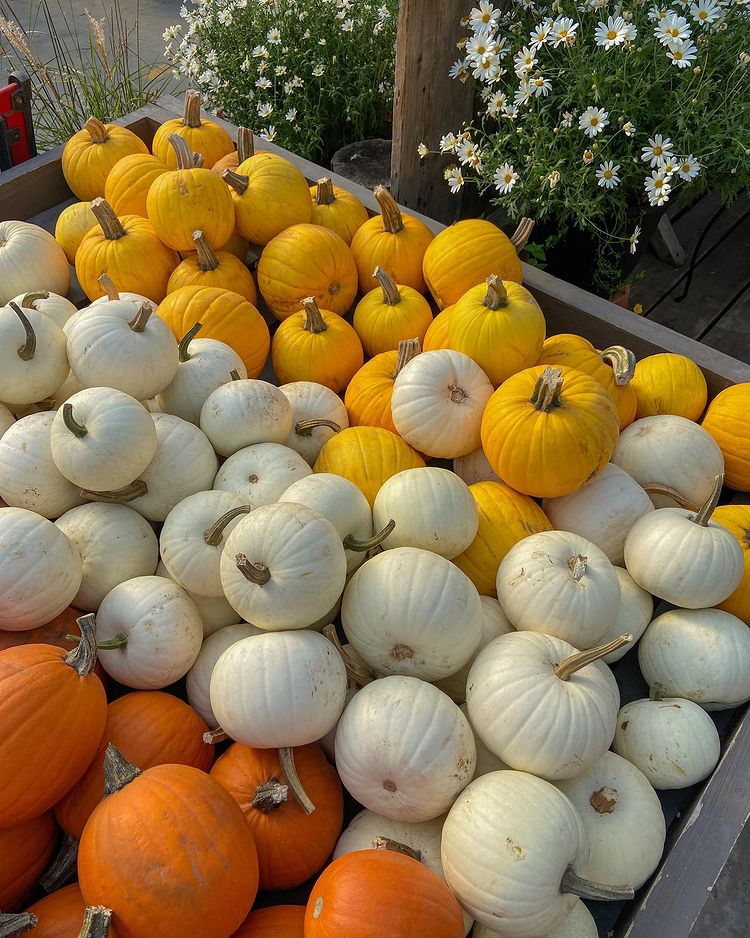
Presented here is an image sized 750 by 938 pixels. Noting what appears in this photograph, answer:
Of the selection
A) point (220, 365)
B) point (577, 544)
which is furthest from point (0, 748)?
point (577, 544)

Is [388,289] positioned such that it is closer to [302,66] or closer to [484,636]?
[484,636]

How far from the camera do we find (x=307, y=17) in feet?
10.8

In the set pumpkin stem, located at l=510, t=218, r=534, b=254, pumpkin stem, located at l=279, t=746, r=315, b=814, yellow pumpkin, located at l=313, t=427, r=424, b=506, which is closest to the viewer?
pumpkin stem, located at l=279, t=746, r=315, b=814

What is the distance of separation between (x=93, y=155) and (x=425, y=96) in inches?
45.6

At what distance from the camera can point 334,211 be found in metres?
2.40

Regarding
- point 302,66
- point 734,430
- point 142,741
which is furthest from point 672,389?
point 302,66

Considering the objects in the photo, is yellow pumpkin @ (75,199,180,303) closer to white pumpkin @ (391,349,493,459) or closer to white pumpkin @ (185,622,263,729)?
white pumpkin @ (391,349,493,459)

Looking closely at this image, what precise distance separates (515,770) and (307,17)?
129 inches

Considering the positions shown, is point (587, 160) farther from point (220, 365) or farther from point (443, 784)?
point (443, 784)

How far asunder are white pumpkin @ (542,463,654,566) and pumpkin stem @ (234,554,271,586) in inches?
31.6

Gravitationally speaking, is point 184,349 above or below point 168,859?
above

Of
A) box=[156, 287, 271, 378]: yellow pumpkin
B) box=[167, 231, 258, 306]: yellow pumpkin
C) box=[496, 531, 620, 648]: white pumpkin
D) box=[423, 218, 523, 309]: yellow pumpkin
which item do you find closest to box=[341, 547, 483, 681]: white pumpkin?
box=[496, 531, 620, 648]: white pumpkin

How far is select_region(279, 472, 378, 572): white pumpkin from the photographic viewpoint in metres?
1.42

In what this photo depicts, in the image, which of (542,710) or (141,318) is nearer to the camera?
(542,710)
